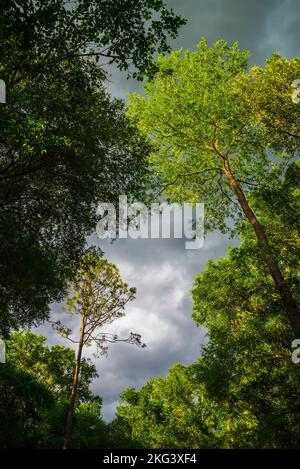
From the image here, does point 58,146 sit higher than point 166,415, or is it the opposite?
point 58,146

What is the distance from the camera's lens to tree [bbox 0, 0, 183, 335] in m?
7.70

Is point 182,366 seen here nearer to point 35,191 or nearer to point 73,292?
point 73,292

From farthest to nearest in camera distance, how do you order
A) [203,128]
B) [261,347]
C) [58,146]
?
[203,128] < [261,347] < [58,146]

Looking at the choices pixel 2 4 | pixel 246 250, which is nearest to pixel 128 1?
pixel 2 4

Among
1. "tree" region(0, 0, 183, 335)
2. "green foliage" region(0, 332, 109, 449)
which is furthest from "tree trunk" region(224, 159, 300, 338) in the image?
"green foliage" region(0, 332, 109, 449)

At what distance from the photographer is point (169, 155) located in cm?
1770

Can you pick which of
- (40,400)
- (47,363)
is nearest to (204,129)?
(40,400)

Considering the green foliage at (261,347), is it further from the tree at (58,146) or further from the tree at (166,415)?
the tree at (166,415)

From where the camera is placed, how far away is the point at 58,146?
9438 mm

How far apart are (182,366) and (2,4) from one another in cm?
4149

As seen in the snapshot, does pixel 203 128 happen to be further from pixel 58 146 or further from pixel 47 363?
pixel 47 363

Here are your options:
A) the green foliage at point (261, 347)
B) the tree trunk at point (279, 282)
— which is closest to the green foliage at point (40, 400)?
the green foliage at point (261, 347)
